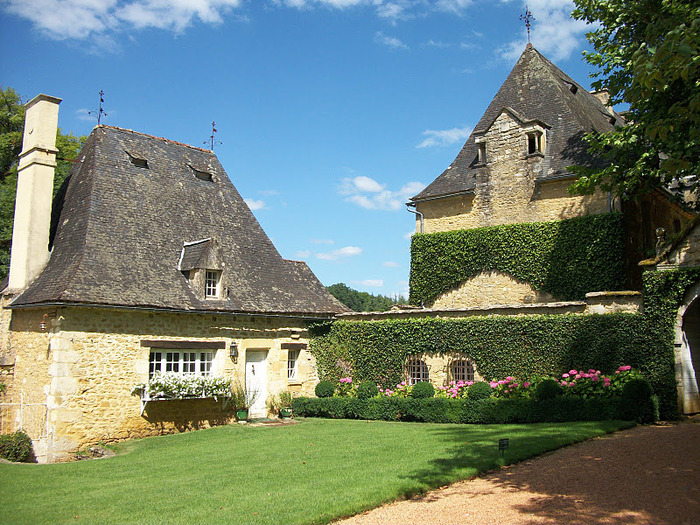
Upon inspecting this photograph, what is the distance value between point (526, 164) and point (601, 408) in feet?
34.5

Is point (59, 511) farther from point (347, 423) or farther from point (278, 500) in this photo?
point (347, 423)

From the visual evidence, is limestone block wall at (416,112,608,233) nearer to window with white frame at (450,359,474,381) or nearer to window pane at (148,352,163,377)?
window with white frame at (450,359,474,381)

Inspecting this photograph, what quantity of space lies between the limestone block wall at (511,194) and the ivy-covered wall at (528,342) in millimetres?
5858

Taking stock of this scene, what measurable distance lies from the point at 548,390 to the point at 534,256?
286 inches

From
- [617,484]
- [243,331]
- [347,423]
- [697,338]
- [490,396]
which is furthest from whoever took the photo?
[243,331]

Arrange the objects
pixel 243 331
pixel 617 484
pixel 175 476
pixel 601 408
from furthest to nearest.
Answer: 1. pixel 243 331
2. pixel 601 408
3. pixel 175 476
4. pixel 617 484

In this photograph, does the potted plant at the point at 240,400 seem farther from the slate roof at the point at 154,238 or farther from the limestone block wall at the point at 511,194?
the limestone block wall at the point at 511,194

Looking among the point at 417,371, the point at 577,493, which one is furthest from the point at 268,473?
the point at 417,371

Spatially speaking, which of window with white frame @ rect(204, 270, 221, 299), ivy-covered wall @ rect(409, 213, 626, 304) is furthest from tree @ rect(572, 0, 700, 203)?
window with white frame @ rect(204, 270, 221, 299)

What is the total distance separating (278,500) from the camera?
768cm

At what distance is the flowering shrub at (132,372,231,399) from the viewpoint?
1587 cm

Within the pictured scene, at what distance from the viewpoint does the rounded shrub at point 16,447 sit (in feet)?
48.1

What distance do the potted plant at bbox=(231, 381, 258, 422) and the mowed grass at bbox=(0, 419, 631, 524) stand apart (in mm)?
2757

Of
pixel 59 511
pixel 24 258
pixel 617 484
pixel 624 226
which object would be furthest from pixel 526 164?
pixel 59 511
